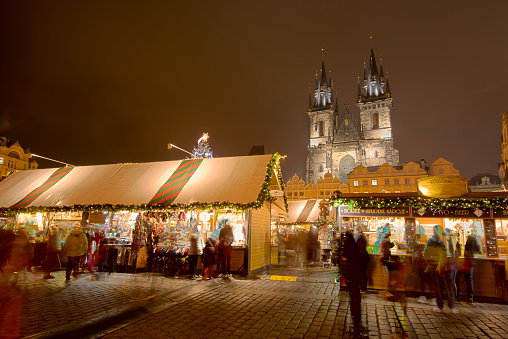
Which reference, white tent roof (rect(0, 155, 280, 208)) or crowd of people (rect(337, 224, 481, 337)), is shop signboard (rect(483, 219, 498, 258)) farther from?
white tent roof (rect(0, 155, 280, 208))

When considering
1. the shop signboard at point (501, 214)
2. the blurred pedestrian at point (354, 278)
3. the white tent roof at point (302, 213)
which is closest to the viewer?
the blurred pedestrian at point (354, 278)

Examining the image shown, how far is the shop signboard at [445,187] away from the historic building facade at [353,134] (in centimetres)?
6247

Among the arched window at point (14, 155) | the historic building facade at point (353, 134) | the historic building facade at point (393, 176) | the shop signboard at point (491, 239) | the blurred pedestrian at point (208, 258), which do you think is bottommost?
the blurred pedestrian at point (208, 258)

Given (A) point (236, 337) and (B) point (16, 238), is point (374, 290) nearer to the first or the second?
(A) point (236, 337)

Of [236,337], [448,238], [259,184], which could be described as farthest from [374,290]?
[236,337]

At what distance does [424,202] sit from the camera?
856 cm

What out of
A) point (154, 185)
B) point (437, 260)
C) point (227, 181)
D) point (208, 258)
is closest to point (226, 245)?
point (208, 258)

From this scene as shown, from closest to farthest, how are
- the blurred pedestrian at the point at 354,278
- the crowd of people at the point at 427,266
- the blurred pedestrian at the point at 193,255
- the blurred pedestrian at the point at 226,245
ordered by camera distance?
1. the blurred pedestrian at the point at 354,278
2. the crowd of people at the point at 427,266
3. the blurred pedestrian at the point at 226,245
4. the blurred pedestrian at the point at 193,255

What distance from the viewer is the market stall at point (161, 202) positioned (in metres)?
10.1

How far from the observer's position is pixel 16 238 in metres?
7.96

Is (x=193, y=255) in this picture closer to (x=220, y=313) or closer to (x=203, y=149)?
(x=220, y=313)

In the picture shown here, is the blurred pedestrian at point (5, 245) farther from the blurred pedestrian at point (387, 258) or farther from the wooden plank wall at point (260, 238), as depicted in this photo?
the blurred pedestrian at point (387, 258)

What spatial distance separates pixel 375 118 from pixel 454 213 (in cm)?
6970

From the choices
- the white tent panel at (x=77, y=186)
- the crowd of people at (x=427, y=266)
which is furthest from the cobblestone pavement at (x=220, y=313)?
the white tent panel at (x=77, y=186)
